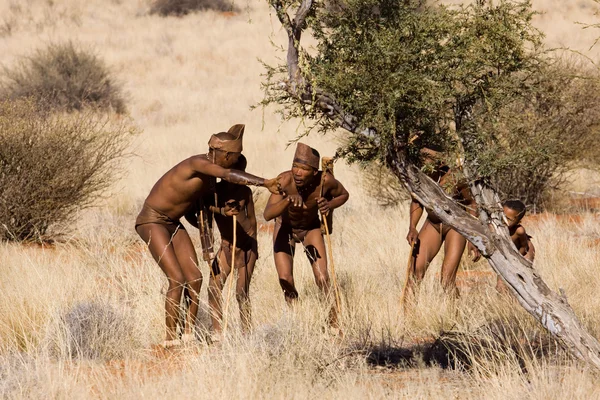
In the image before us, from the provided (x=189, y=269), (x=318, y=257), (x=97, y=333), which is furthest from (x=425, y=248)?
(x=97, y=333)

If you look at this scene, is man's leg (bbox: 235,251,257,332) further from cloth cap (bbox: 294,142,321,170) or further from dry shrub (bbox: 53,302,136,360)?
cloth cap (bbox: 294,142,321,170)

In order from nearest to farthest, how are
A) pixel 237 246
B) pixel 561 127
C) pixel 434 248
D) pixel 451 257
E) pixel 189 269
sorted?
pixel 189 269 < pixel 237 246 < pixel 451 257 < pixel 434 248 < pixel 561 127

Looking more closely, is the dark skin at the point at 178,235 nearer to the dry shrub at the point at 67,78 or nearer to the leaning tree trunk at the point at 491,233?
the leaning tree trunk at the point at 491,233

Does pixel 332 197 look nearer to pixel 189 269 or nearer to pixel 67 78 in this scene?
pixel 189 269

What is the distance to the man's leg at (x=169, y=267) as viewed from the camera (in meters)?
8.01

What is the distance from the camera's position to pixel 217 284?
336 inches

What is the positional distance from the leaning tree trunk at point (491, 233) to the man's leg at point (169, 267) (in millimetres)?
2121

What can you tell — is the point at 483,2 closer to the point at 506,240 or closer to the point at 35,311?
the point at 506,240

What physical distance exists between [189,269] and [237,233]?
0.58 meters

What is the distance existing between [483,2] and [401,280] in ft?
16.3

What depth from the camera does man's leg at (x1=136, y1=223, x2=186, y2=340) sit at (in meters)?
8.01

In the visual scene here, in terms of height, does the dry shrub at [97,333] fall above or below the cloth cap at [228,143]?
below

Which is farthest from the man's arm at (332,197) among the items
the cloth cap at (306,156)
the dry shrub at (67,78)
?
the dry shrub at (67,78)

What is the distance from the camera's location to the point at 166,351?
7.88 m
